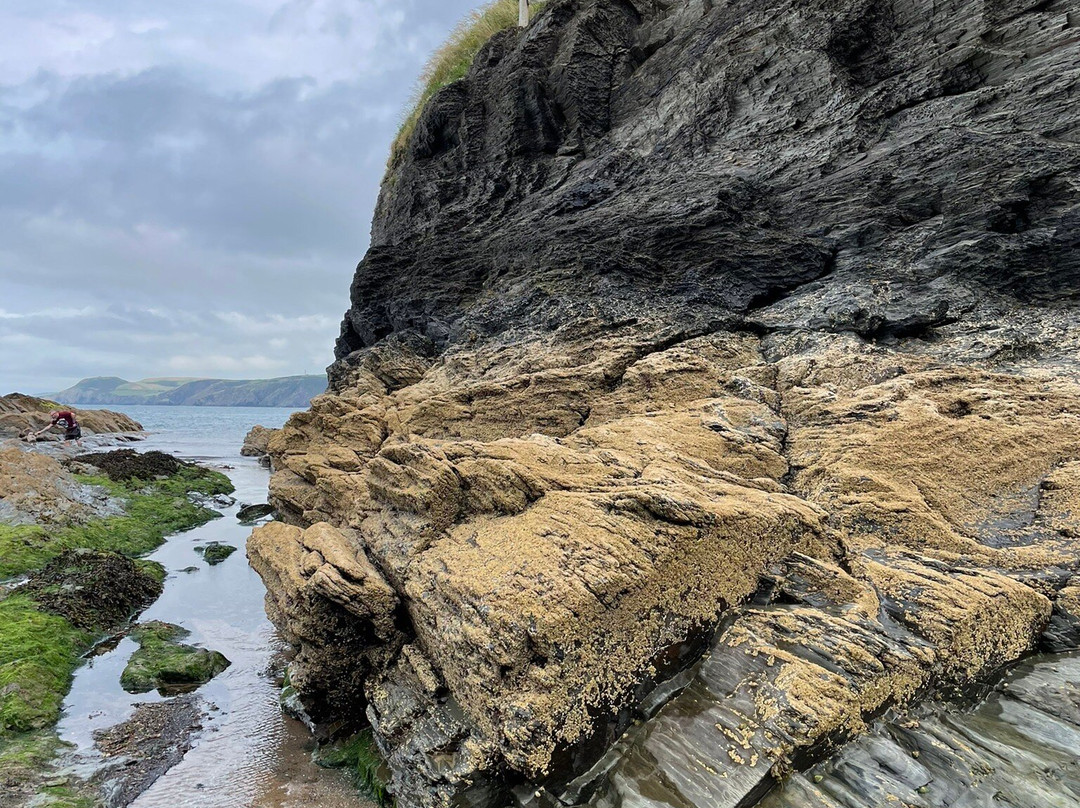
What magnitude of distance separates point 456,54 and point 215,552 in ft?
87.9

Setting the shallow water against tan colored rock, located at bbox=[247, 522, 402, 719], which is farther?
the shallow water

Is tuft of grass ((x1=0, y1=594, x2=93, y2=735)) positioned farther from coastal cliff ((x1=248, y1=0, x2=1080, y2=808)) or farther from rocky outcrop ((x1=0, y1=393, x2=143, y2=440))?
rocky outcrop ((x1=0, y1=393, x2=143, y2=440))

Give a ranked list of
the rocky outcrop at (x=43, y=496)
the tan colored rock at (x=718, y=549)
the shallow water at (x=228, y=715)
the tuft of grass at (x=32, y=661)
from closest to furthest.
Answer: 1. the tan colored rock at (x=718, y=549)
2. the shallow water at (x=228, y=715)
3. the tuft of grass at (x=32, y=661)
4. the rocky outcrop at (x=43, y=496)

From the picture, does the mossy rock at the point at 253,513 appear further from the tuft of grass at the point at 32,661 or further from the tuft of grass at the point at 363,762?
the tuft of grass at the point at 363,762

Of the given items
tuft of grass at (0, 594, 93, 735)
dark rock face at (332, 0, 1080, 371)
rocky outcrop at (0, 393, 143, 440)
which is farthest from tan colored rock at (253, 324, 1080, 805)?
rocky outcrop at (0, 393, 143, 440)

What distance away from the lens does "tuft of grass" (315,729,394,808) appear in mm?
7109

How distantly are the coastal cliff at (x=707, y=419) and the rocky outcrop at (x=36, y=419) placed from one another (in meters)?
35.8

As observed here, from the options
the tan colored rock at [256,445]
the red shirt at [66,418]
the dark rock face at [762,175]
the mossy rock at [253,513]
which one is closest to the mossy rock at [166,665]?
the dark rock face at [762,175]

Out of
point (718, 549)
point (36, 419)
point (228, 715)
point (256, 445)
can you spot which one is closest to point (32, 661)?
point (228, 715)

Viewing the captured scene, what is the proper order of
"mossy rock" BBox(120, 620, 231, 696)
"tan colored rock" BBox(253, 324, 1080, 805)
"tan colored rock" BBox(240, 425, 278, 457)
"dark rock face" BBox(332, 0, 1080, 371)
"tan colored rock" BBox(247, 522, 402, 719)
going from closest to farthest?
"tan colored rock" BBox(253, 324, 1080, 805) → "tan colored rock" BBox(247, 522, 402, 719) → "mossy rock" BBox(120, 620, 231, 696) → "dark rock face" BBox(332, 0, 1080, 371) → "tan colored rock" BBox(240, 425, 278, 457)

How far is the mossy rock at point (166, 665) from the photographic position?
1012cm

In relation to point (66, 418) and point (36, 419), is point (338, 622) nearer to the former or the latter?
point (66, 418)

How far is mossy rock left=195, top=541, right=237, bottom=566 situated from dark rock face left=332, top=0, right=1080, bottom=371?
929 cm

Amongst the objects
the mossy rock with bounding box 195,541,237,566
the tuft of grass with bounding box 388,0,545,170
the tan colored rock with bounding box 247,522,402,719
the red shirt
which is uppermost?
the tuft of grass with bounding box 388,0,545,170
